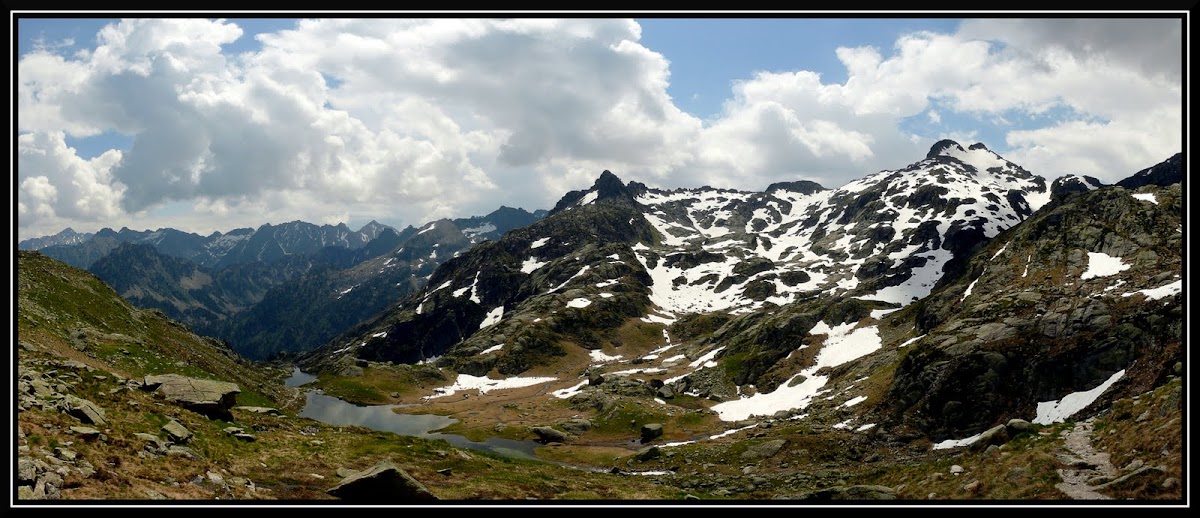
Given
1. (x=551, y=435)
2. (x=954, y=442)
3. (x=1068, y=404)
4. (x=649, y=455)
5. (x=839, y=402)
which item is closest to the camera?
(x=1068, y=404)

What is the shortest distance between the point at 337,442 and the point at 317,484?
1785 centimetres

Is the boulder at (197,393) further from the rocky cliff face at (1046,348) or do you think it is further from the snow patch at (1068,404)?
the rocky cliff face at (1046,348)

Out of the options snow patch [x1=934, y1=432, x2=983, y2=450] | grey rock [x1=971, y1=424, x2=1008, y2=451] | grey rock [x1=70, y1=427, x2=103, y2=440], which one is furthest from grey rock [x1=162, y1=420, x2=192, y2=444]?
snow patch [x1=934, y1=432, x2=983, y2=450]

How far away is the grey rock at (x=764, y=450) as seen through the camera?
70.9 metres

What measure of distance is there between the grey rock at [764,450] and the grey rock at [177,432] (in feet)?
200

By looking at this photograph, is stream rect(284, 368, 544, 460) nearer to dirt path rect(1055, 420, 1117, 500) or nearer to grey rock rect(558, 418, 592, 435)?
grey rock rect(558, 418, 592, 435)

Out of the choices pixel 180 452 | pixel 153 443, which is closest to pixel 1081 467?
pixel 180 452

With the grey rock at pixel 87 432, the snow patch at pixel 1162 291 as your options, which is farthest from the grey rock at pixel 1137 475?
the snow patch at pixel 1162 291

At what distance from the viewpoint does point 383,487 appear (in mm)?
24422

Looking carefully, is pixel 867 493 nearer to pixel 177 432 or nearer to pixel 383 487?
pixel 383 487

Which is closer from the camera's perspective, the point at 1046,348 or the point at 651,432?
the point at 1046,348

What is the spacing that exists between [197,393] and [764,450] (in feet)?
202
